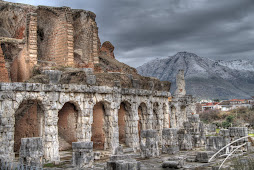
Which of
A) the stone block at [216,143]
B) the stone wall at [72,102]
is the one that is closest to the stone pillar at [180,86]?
the stone wall at [72,102]

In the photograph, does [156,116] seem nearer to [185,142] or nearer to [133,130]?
[185,142]

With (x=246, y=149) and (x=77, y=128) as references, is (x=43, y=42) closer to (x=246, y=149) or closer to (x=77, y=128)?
(x=77, y=128)

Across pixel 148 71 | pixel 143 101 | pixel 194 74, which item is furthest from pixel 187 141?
pixel 148 71

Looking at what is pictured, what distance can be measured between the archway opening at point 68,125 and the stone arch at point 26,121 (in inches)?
94.8

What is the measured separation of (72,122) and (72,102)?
8.25 ft

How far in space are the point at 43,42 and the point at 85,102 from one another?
9947 mm

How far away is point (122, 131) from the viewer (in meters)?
27.7

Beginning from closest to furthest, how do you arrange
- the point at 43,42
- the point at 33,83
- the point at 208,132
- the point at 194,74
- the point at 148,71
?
the point at 33,83
the point at 43,42
the point at 208,132
the point at 194,74
the point at 148,71

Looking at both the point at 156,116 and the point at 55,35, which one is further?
the point at 156,116

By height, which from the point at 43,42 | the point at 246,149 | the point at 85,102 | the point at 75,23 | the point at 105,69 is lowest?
the point at 246,149

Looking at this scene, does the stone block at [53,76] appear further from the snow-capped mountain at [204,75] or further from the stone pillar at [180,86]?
the snow-capped mountain at [204,75]

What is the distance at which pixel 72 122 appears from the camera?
23.5m

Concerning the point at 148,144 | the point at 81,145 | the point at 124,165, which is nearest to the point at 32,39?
the point at 81,145

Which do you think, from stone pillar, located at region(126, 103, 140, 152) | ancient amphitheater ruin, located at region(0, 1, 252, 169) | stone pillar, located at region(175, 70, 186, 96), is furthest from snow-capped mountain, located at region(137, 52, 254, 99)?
stone pillar, located at region(126, 103, 140, 152)
